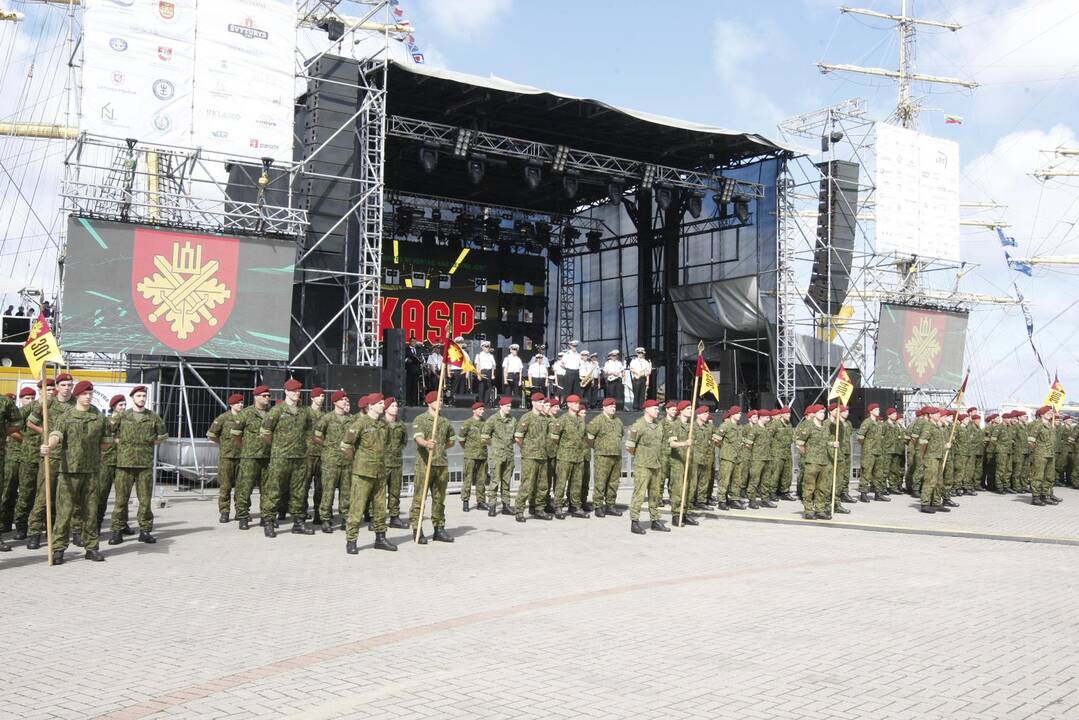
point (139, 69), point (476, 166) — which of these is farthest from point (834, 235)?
point (139, 69)

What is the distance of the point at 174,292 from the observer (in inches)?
642

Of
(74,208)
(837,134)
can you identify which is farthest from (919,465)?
(74,208)

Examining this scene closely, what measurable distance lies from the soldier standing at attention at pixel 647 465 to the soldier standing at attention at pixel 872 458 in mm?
6360

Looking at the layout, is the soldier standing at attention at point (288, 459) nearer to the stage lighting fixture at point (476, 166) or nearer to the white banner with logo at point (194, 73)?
the white banner with logo at point (194, 73)

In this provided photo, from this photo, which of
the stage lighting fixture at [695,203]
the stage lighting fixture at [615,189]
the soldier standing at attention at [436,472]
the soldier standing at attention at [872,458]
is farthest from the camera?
the stage lighting fixture at [695,203]

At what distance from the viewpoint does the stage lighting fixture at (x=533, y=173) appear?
21594mm

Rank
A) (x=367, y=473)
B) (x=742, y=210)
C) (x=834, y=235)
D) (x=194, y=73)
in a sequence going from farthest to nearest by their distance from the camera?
(x=834, y=235) → (x=742, y=210) → (x=194, y=73) → (x=367, y=473)

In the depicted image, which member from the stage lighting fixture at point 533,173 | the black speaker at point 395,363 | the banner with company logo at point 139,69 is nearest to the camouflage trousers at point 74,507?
the black speaker at point 395,363

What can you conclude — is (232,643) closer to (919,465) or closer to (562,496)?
(562,496)

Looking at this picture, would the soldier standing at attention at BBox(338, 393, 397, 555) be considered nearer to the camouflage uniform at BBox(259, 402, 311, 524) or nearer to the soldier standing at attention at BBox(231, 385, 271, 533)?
the camouflage uniform at BBox(259, 402, 311, 524)

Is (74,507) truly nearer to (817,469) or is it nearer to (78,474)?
(78,474)

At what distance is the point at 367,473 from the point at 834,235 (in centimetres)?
1794

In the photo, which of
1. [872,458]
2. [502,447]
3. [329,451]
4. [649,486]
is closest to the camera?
[329,451]

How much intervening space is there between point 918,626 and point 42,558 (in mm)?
7972
